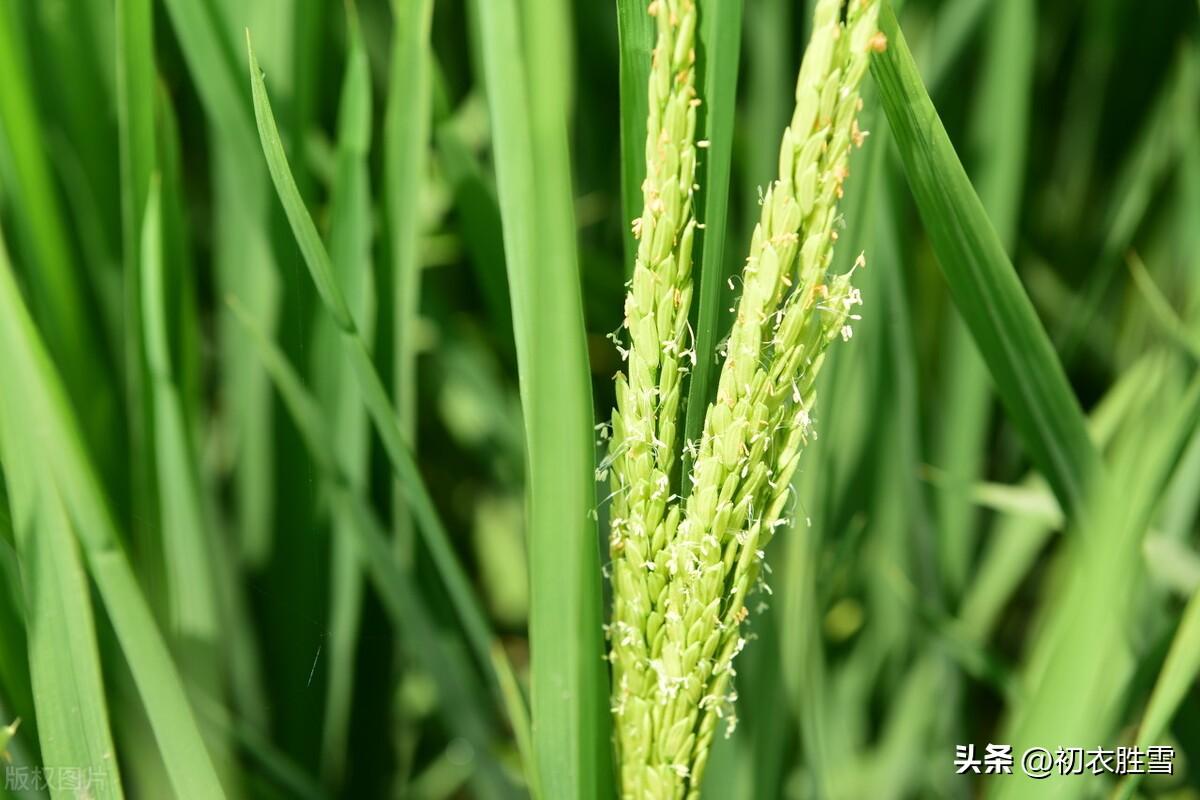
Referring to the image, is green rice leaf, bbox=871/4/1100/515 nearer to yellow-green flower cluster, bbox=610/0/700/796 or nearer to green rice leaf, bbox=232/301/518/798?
yellow-green flower cluster, bbox=610/0/700/796

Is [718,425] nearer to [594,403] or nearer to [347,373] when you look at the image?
[594,403]

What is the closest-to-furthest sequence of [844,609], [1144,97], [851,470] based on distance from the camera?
[851,470] → [844,609] → [1144,97]

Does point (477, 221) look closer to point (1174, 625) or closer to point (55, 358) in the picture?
point (55, 358)

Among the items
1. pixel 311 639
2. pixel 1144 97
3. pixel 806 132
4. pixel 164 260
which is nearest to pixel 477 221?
pixel 164 260

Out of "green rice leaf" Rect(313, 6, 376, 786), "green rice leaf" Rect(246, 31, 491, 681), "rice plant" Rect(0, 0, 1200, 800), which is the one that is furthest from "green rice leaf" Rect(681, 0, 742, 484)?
"green rice leaf" Rect(313, 6, 376, 786)

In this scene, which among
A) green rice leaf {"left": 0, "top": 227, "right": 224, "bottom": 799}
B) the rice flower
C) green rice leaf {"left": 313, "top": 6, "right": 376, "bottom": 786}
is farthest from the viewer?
green rice leaf {"left": 313, "top": 6, "right": 376, "bottom": 786}

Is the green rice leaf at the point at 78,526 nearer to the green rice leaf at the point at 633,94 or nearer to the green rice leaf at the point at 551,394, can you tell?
the green rice leaf at the point at 551,394

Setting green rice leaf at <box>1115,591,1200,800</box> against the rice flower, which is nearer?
the rice flower

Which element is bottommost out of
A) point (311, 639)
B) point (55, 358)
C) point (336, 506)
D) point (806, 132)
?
point (311, 639)
